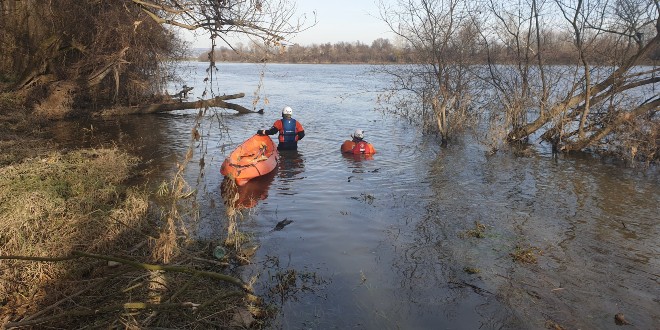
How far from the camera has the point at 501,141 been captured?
544 inches

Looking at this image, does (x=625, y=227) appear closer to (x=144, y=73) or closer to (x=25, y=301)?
(x=25, y=301)

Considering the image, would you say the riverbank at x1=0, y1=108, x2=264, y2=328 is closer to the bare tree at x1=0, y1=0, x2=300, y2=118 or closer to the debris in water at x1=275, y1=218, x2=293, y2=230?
the debris in water at x1=275, y1=218, x2=293, y2=230

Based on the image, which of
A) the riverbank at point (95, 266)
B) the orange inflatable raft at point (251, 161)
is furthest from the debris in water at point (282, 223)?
the orange inflatable raft at point (251, 161)

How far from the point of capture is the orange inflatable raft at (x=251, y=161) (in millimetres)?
10102

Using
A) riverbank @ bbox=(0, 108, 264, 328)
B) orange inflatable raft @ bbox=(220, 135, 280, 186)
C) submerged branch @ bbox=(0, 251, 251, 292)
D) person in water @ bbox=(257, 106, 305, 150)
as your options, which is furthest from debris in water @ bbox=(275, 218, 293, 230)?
person in water @ bbox=(257, 106, 305, 150)

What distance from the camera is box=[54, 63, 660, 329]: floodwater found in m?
5.14

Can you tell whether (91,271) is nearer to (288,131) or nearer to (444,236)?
(444,236)

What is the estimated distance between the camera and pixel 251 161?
10406 millimetres

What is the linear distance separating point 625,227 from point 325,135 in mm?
10357

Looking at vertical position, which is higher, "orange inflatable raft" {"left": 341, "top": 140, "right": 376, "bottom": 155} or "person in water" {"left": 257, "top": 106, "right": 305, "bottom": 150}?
"person in water" {"left": 257, "top": 106, "right": 305, "bottom": 150}

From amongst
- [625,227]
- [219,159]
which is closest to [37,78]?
[219,159]

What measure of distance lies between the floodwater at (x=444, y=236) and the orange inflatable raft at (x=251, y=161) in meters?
0.33

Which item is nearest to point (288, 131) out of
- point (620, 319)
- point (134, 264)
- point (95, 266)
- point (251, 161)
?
point (251, 161)

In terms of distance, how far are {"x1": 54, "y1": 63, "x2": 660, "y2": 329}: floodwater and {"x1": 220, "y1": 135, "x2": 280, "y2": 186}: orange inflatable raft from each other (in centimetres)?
33
